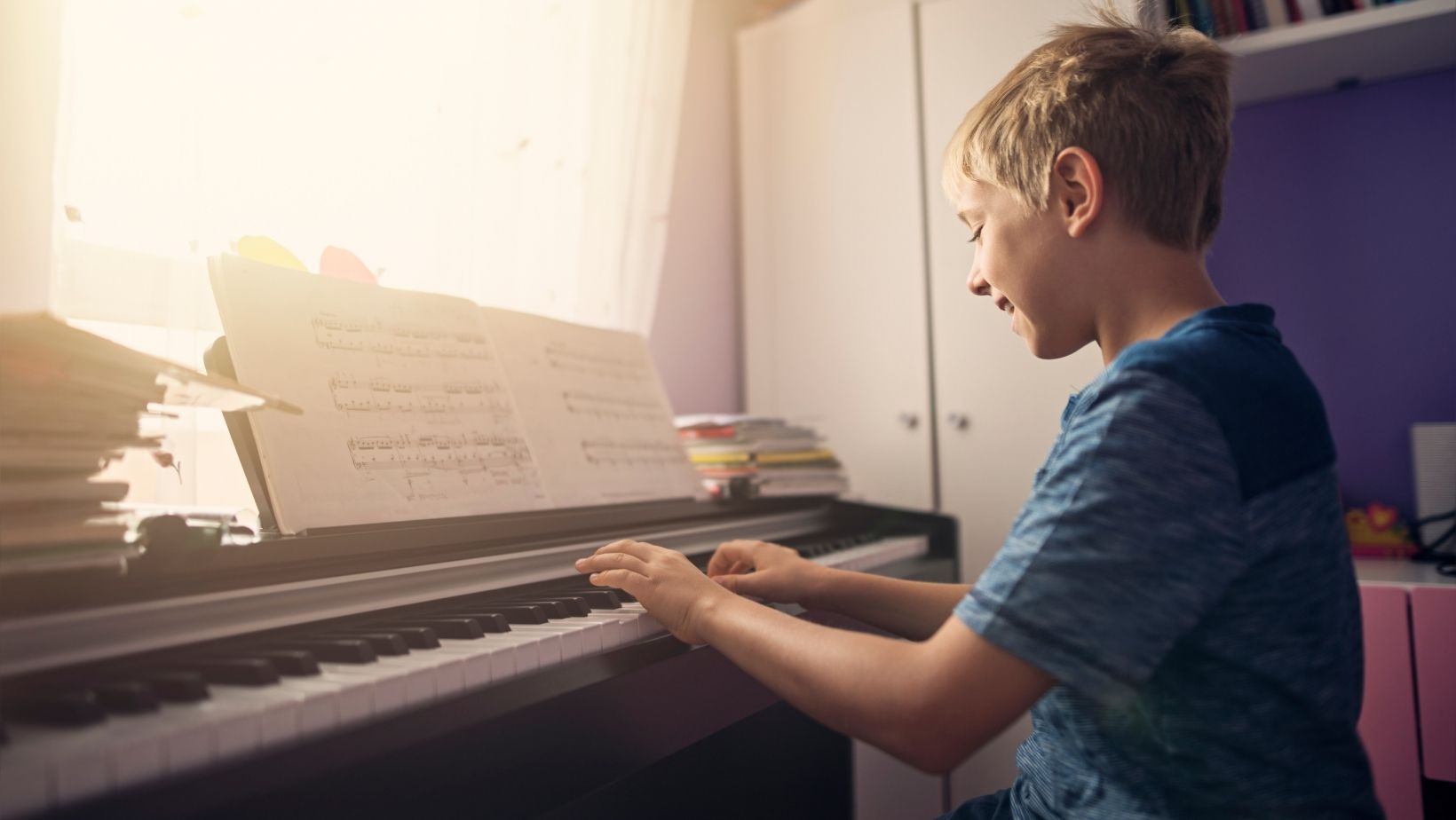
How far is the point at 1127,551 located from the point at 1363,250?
2.05m

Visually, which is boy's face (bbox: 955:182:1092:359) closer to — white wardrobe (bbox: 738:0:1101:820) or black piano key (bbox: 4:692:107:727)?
black piano key (bbox: 4:692:107:727)

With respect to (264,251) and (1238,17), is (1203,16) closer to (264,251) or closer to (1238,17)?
(1238,17)

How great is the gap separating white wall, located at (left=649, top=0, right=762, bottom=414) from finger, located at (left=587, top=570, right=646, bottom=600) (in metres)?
1.48

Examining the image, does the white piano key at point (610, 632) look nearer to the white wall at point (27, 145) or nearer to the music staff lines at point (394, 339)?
the music staff lines at point (394, 339)

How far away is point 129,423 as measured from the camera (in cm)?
83

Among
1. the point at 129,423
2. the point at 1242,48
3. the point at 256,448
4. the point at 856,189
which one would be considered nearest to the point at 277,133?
the point at 256,448

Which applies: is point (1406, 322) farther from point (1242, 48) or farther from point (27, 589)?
point (27, 589)

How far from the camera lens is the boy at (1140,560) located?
719 millimetres

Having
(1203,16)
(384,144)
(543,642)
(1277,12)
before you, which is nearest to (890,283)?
(1203,16)

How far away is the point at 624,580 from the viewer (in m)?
1.05

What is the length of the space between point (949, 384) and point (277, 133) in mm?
1539

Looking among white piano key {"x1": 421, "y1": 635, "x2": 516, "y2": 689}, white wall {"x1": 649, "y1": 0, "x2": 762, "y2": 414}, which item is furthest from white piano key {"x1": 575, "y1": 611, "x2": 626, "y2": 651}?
white wall {"x1": 649, "y1": 0, "x2": 762, "y2": 414}

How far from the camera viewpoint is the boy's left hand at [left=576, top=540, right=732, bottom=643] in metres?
1.00

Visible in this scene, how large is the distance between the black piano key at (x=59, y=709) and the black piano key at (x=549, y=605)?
430 millimetres
